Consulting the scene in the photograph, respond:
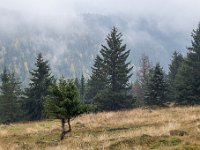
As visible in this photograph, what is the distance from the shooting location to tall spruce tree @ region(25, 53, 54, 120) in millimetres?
55094

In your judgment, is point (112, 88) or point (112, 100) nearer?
point (112, 100)

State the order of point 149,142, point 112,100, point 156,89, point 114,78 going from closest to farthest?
1. point 149,142
2. point 156,89
3. point 112,100
4. point 114,78

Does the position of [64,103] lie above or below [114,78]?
below

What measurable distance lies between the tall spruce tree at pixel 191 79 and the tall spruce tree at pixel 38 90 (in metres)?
17.2

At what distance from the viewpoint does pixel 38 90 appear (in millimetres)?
55531

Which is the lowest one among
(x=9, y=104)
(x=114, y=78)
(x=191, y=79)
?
(x=9, y=104)

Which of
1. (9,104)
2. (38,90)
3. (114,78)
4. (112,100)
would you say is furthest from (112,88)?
(9,104)

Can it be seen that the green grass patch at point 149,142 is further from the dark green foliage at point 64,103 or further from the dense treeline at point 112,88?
the dense treeline at point 112,88

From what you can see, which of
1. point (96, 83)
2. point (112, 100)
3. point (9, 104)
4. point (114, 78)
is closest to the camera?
point (9, 104)

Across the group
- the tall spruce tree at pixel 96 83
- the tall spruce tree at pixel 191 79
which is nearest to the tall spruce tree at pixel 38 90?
the tall spruce tree at pixel 96 83

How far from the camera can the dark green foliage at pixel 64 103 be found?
2227cm

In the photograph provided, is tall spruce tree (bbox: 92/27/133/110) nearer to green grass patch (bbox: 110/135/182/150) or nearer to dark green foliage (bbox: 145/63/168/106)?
dark green foliage (bbox: 145/63/168/106)

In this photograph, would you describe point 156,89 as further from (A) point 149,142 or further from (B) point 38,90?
(A) point 149,142

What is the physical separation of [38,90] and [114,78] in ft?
38.9
